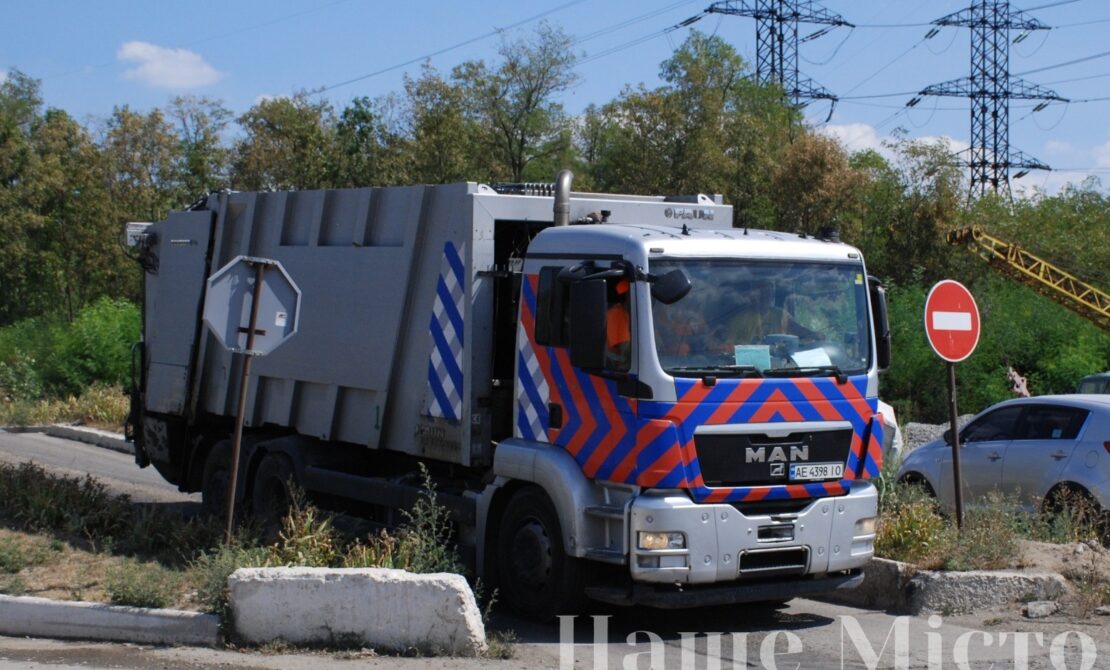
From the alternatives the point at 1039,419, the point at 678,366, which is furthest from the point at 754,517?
the point at 1039,419

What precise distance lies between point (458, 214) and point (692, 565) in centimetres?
330

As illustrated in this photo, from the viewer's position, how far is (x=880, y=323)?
9164 mm

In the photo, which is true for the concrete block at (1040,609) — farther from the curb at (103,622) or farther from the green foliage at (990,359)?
the green foliage at (990,359)

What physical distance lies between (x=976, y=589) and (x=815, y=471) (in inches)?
71.7

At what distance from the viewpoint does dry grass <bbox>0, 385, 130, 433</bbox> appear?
24.3m

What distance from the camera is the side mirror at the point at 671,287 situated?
313 inches

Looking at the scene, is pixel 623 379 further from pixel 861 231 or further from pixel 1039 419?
pixel 861 231

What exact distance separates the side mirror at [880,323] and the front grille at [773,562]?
1547 millimetres

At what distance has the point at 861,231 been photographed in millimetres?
31375

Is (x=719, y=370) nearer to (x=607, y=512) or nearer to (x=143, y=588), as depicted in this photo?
(x=607, y=512)

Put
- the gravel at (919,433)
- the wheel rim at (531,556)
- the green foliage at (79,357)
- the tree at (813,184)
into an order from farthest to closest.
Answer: the tree at (813,184) → the green foliage at (79,357) → the gravel at (919,433) → the wheel rim at (531,556)

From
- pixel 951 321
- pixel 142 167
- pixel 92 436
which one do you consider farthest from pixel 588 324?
pixel 142 167

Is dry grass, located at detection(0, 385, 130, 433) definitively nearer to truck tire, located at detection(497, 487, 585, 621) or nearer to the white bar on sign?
truck tire, located at detection(497, 487, 585, 621)

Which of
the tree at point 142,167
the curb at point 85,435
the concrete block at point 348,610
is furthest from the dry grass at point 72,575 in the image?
the tree at point 142,167
